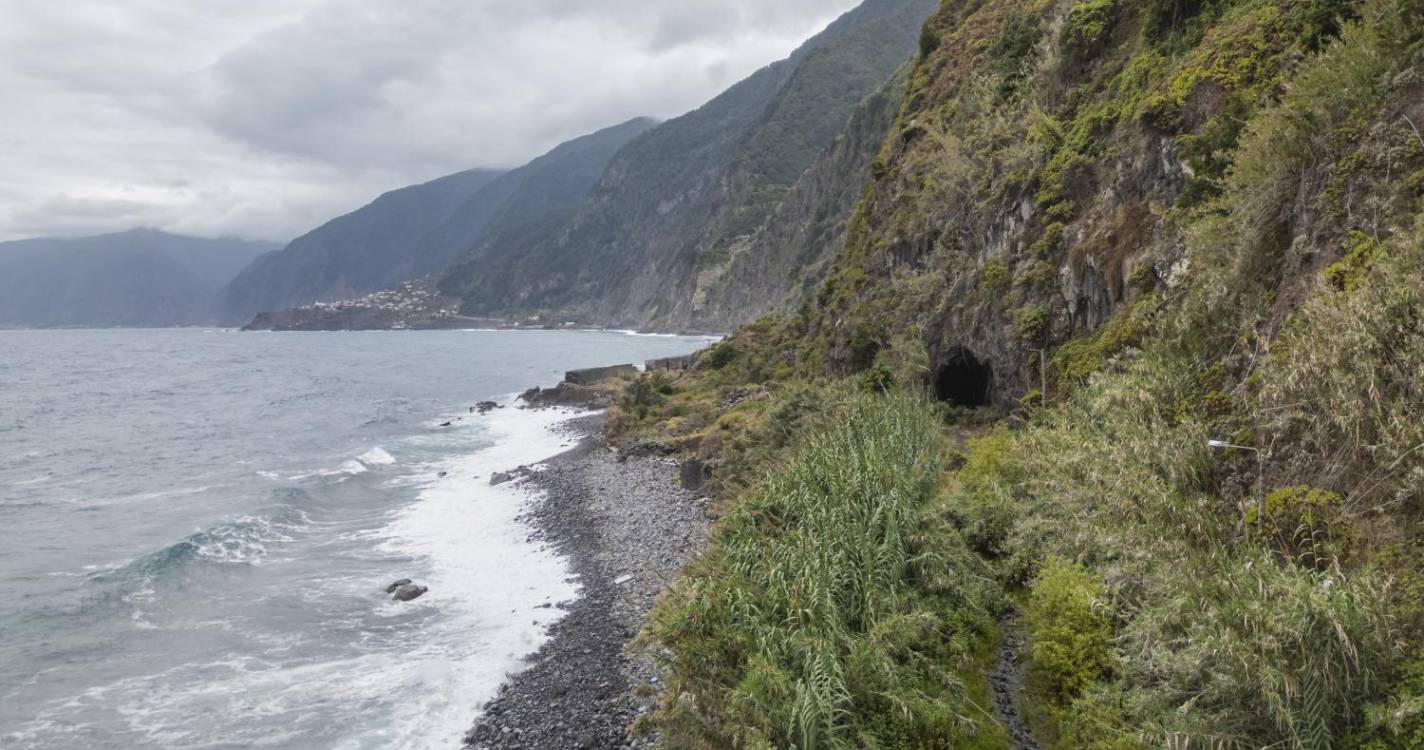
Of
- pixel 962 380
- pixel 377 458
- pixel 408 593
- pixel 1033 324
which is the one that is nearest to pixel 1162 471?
pixel 1033 324

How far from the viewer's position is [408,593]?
1961 cm

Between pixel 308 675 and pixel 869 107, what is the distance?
97772 mm

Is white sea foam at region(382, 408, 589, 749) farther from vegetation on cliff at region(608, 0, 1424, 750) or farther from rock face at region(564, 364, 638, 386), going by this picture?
rock face at region(564, 364, 638, 386)

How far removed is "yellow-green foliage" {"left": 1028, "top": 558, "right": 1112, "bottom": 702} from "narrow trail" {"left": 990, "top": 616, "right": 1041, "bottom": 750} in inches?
14.8

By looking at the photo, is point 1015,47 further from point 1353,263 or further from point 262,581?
point 262,581

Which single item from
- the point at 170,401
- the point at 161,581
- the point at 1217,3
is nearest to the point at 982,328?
the point at 1217,3

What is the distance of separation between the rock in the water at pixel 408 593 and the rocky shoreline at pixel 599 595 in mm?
4227

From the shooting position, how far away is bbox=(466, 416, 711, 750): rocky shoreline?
492 inches

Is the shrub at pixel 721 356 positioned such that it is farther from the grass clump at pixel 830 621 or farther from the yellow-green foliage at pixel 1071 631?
the yellow-green foliage at pixel 1071 631

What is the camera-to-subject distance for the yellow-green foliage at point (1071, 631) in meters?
8.32

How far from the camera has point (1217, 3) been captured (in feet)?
56.0

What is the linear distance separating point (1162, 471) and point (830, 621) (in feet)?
15.9

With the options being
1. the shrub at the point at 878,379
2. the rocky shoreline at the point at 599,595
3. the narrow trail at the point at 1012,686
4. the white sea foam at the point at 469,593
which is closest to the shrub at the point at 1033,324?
the shrub at the point at 878,379

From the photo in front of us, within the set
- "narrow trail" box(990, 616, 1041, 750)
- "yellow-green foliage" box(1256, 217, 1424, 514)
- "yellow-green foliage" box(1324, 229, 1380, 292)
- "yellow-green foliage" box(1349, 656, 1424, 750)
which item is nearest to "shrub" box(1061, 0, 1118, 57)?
"yellow-green foliage" box(1324, 229, 1380, 292)
